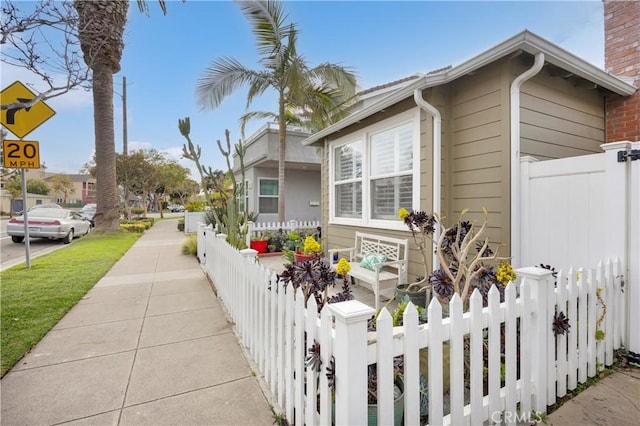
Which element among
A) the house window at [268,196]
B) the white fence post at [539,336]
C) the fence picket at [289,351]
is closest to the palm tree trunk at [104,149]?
the house window at [268,196]

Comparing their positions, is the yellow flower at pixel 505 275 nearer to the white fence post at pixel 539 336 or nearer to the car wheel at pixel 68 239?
the white fence post at pixel 539 336

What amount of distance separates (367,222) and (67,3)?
512 centimetres

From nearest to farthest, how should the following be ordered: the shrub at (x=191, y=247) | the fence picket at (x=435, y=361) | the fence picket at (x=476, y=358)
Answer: the fence picket at (x=435, y=361)
the fence picket at (x=476, y=358)
the shrub at (x=191, y=247)

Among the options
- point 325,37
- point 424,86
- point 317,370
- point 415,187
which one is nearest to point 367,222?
point 415,187

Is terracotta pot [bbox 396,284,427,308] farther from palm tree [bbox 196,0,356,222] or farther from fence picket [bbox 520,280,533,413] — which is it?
palm tree [bbox 196,0,356,222]

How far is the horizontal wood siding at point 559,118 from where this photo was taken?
11.7 feet

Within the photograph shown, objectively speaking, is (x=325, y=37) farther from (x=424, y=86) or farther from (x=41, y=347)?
(x=41, y=347)

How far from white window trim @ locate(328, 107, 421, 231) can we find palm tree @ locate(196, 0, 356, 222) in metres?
2.98

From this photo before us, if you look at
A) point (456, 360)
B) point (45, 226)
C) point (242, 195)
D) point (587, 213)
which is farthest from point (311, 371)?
point (45, 226)

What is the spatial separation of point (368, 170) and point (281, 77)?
4.91m

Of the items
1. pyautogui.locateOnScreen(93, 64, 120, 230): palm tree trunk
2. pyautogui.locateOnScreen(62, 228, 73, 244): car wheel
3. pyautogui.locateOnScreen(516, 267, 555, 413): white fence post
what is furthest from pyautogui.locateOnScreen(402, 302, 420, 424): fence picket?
pyautogui.locateOnScreen(62, 228, 73, 244): car wheel

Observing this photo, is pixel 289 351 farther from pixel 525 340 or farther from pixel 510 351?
pixel 525 340

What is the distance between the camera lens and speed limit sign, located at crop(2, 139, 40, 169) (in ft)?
18.6
